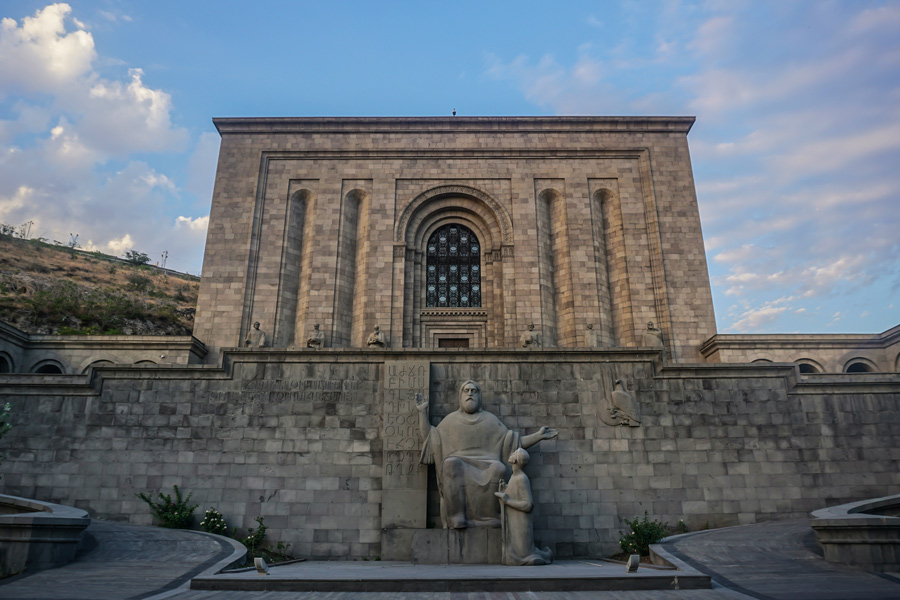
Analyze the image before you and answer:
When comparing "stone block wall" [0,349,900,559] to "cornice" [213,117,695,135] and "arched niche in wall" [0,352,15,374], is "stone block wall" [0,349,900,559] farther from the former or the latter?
"cornice" [213,117,695,135]

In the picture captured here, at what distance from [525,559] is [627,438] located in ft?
16.0

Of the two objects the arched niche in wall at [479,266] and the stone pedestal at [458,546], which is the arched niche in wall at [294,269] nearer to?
the arched niche in wall at [479,266]

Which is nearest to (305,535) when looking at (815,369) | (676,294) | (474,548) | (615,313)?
(474,548)

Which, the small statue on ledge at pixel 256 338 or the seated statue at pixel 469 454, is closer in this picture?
the seated statue at pixel 469 454

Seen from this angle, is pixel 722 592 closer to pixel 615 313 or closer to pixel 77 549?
pixel 77 549

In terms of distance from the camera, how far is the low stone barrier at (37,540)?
31.9 feet

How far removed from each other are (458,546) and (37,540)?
7720 mm

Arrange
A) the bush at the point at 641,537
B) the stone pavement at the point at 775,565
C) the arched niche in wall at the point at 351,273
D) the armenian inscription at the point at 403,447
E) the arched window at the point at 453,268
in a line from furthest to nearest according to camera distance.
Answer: the arched window at the point at 453,268
the arched niche in wall at the point at 351,273
the armenian inscription at the point at 403,447
the bush at the point at 641,537
the stone pavement at the point at 775,565

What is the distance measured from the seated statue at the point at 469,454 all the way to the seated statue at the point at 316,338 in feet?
31.9

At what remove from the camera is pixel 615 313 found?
25500 millimetres

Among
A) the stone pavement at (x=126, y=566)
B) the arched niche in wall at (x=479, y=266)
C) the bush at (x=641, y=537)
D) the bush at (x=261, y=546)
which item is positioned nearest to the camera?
the stone pavement at (x=126, y=566)

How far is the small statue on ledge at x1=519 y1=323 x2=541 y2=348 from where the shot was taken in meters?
23.0

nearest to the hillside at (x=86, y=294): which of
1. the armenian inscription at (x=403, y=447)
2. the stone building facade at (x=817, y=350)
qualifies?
the armenian inscription at (x=403, y=447)

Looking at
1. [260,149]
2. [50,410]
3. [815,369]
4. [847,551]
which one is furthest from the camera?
[260,149]
